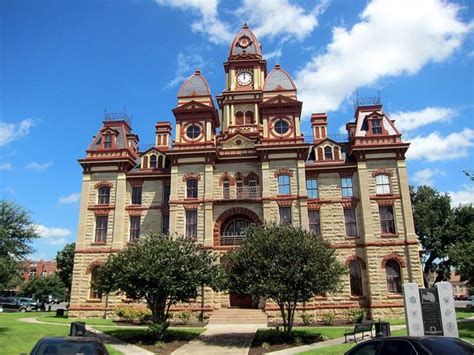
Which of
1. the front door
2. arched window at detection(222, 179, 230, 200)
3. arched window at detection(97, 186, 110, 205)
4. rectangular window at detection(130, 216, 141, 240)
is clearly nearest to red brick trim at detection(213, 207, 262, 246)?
arched window at detection(222, 179, 230, 200)

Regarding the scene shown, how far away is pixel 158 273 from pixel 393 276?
19.9 metres

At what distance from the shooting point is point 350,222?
33.6m

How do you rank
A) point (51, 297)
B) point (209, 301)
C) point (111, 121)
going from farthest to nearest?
point (51, 297) → point (111, 121) → point (209, 301)

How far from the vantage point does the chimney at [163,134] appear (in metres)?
39.6

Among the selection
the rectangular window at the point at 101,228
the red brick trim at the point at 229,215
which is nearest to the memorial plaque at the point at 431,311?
the red brick trim at the point at 229,215

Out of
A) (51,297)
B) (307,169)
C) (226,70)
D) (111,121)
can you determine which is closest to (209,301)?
(307,169)

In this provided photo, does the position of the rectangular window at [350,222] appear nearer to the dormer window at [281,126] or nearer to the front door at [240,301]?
the dormer window at [281,126]

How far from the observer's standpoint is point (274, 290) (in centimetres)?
2047

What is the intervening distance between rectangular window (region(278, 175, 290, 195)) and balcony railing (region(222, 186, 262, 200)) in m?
1.80

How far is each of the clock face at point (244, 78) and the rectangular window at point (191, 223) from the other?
18259 mm

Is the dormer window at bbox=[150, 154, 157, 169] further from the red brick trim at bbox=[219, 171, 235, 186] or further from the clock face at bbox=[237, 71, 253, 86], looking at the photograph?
the clock face at bbox=[237, 71, 253, 86]

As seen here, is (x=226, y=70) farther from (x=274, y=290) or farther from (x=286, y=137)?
(x=274, y=290)

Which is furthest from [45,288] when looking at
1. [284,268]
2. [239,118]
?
[284,268]

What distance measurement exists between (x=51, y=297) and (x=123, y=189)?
43.3 meters
